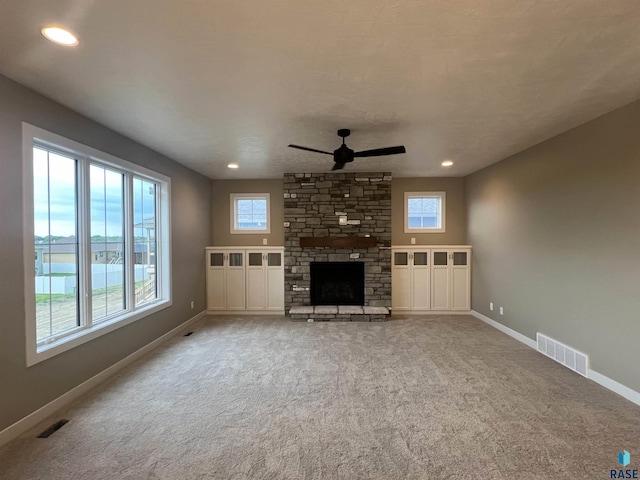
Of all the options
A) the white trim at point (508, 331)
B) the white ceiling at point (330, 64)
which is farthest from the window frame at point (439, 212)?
the white ceiling at point (330, 64)

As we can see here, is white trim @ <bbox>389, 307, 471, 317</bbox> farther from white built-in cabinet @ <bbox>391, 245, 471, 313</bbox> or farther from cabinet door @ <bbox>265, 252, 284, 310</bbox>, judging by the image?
cabinet door @ <bbox>265, 252, 284, 310</bbox>

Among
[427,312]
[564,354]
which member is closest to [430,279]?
[427,312]

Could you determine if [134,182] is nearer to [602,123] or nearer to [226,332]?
[226,332]

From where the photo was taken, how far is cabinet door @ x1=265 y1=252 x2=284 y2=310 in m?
5.85

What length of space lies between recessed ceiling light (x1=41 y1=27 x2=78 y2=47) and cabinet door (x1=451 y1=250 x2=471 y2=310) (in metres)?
5.82

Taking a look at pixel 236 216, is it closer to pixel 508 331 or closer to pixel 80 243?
pixel 80 243

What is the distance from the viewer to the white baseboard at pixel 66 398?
7.38 ft

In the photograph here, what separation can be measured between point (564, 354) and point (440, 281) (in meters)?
2.47

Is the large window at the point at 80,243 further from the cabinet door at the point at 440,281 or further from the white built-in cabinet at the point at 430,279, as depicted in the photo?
the cabinet door at the point at 440,281

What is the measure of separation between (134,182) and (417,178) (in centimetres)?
485

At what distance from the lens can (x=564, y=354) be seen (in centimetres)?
347

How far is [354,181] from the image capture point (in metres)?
5.70

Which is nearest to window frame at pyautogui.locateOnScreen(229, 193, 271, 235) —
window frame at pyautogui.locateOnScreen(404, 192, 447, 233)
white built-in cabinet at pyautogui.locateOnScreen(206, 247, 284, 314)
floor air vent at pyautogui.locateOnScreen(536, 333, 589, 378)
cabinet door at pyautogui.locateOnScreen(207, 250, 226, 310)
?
white built-in cabinet at pyautogui.locateOnScreen(206, 247, 284, 314)

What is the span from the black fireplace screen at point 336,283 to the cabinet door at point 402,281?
0.65 m
